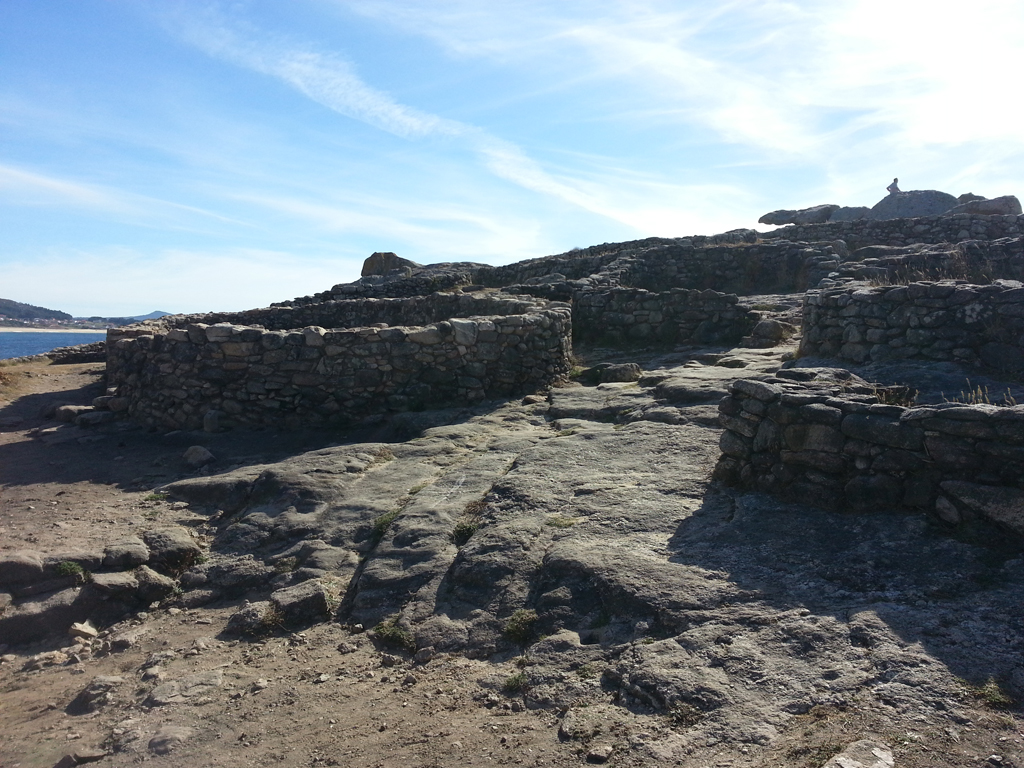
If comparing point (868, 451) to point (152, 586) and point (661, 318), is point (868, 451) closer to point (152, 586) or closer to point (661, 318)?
point (152, 586)

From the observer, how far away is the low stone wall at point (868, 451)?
5.54m

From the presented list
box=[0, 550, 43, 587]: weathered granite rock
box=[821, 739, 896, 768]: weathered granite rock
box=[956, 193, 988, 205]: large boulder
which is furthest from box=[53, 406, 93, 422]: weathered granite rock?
box=[956, 193, 988, 205]: large boulder

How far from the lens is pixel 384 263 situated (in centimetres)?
3438

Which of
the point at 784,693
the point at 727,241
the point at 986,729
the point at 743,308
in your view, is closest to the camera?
the point at 986,729

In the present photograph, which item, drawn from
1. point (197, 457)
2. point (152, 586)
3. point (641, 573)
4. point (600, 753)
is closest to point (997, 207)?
point (641, 573)

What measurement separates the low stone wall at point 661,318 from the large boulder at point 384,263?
18937mm

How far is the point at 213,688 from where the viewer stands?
5480mm

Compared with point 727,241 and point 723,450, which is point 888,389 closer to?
point 723,450

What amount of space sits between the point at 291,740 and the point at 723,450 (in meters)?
4.72

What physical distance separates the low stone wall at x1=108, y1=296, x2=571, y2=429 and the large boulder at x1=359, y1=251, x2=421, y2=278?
2224cm

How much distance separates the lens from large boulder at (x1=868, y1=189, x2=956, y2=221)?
27814mm

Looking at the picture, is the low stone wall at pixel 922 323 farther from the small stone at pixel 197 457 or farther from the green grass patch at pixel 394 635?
the small stone at pixel 197 457

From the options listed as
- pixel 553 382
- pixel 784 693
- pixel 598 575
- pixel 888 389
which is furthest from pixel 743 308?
pixel 784 693

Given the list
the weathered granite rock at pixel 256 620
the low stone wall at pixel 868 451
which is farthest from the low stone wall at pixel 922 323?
the weathered granite rock at pixel 256 620
